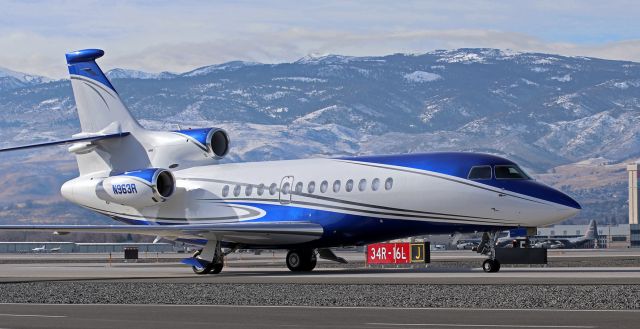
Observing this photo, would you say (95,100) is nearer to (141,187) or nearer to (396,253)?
(141,187)

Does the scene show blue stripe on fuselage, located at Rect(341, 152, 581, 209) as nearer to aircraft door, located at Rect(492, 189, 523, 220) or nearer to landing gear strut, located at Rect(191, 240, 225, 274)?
aircraft door, located at Rect(492, 189, 523, 220)

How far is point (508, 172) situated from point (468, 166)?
4.32ft

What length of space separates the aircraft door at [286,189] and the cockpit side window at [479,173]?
7349 millimetres

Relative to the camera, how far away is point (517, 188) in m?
40.8

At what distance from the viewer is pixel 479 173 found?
41469 mm

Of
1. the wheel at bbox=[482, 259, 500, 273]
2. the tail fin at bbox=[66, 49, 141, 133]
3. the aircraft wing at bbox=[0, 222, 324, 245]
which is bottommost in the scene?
the wheel at bbox=[482, 259, 500, 273]

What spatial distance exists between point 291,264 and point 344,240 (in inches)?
124

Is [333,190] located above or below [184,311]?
above

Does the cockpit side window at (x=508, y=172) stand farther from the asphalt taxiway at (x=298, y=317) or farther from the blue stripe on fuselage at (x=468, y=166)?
the asphalt taxiway at (x=298, y=317)

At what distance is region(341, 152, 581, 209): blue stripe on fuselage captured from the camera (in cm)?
4047

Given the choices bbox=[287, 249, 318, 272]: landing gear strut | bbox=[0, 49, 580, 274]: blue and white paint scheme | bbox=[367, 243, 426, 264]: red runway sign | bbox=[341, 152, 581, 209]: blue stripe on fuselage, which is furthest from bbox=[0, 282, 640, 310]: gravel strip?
bbox=[367, 243, 426, 264]: red runway sign

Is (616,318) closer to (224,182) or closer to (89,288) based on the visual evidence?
(89,288)

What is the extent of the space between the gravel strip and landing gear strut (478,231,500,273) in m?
8.51

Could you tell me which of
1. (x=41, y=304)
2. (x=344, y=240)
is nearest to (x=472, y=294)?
(x=41, y=304)
